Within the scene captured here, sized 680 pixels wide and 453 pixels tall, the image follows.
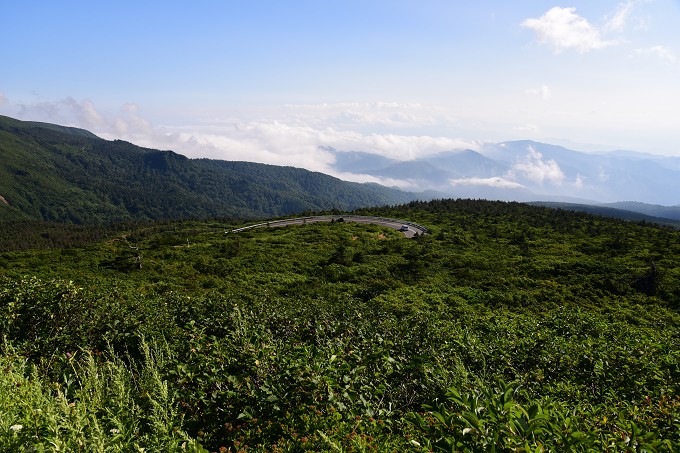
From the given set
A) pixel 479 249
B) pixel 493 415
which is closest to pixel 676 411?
pixel 493 415

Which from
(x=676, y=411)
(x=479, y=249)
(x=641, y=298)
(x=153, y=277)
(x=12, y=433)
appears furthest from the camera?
(x=479, y=249)

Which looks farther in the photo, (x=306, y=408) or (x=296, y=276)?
(x=296, y=276)

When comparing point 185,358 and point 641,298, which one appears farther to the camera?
point 641,298

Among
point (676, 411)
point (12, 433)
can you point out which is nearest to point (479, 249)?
point (676, 411)

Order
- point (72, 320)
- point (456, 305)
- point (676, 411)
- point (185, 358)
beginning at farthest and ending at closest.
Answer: point (456, 305) < point (72, 320) < point (185, 358) < point (676, 411)

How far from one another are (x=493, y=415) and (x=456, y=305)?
21.2m

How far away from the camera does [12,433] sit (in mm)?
3863

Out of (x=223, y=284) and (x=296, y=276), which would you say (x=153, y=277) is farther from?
(x=296, y=276)

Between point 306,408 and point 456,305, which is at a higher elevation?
point 306,408

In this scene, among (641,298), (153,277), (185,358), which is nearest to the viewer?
(185,358)

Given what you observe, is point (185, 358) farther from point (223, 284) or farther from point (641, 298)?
point (641, 298)

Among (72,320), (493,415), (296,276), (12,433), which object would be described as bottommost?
(296,276)

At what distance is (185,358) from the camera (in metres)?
6.71

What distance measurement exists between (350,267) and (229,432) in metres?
30.3
